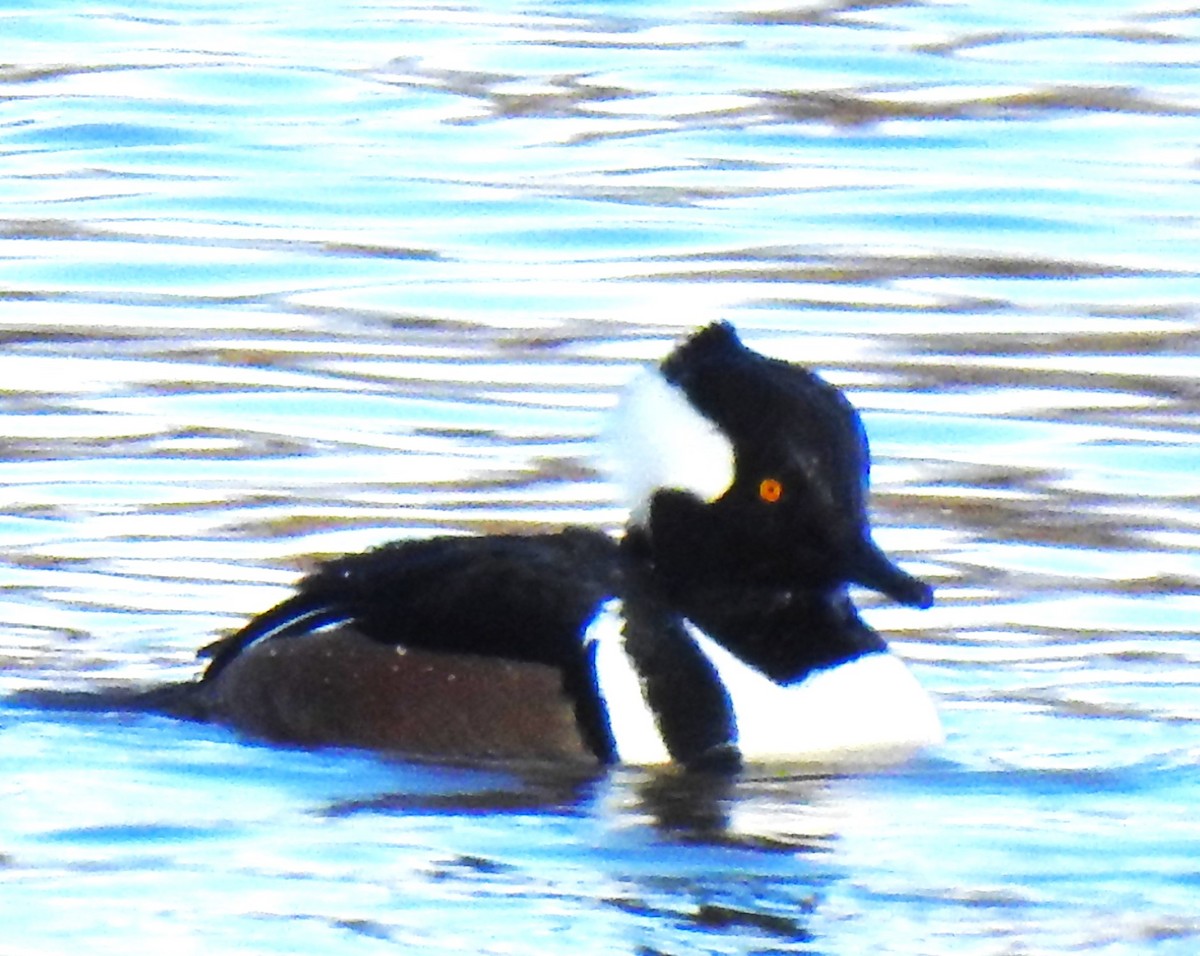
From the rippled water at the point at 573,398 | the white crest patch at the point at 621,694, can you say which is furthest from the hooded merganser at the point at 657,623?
the rippled water at the point at 573,398

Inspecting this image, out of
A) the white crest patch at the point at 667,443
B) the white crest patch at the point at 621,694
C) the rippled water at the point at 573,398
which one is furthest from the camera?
the white crest patch at the point at 667,443

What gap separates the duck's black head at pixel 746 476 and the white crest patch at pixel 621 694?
0.38m

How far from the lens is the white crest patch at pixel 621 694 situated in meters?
8.60

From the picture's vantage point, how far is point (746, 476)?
881 centimetres

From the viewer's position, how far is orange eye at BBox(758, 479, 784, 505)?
8805mm

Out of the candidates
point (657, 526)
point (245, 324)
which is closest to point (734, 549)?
point (657, 526)

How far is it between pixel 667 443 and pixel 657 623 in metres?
0.42

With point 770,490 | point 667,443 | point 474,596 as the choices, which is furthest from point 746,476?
point 474,596

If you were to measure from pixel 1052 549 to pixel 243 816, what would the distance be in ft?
10.3

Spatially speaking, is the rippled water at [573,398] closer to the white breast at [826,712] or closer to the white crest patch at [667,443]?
the white breast at [826,712]

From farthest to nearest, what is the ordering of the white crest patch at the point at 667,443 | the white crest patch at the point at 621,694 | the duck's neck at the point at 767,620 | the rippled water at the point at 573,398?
the duck's neck at the point at 767,620 < the white crest patch at the point at 667,443 < the white crest patch at the point at 621,694 < the rippled water at the point at 573,398

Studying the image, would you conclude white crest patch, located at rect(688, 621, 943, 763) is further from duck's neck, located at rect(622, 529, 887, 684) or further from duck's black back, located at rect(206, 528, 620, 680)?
duck's black back, located at rect(206, 528, 620, 680)

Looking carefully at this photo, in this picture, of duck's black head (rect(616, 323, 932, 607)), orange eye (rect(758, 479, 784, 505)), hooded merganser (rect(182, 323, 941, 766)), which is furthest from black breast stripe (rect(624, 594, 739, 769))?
orange eye (rect(758, 479, 784, 505))

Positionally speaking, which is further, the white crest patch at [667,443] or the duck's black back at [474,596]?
the white crest patch at [667,443]
